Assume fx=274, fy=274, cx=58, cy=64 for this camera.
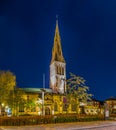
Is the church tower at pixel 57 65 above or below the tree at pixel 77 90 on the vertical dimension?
above

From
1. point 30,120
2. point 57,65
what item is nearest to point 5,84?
point 30,120

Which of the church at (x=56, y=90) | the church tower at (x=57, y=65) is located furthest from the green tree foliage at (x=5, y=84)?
the church tower at (x=57, y=65)

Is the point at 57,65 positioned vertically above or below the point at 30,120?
above

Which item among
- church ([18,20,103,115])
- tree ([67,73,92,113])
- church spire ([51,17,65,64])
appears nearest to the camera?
tree ([67,73,92,113])

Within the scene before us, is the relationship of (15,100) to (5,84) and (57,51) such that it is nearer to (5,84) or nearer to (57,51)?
(5,84)

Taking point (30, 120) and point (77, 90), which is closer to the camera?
point (30, 120)

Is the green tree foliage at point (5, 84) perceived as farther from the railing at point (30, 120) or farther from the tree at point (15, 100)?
the railing at point (30, 120)

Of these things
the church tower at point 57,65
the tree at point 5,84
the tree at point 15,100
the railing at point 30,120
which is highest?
the church tower at point 57,65

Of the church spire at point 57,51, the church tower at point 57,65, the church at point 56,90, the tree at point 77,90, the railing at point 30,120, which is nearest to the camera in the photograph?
the railing at point 30,120

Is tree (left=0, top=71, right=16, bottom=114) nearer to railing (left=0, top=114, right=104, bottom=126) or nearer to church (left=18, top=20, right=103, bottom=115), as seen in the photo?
railing (left=0, top=114, right=104, bottom=126)

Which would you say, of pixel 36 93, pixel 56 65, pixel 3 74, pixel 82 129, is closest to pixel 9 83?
pixel 3 74

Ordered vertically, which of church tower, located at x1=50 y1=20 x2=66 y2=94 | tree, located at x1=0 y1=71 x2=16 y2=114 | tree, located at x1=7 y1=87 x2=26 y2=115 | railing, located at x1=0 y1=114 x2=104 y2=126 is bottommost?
railing, located at x1=0 y1=114 x2=104 y2=126

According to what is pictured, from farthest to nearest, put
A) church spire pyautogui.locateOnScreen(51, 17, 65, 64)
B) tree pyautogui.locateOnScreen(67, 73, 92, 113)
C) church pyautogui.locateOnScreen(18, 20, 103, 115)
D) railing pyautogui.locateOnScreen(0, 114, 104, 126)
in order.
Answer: church spire pyautogui.locateOnScreen(51, 17, 65, 64)
church pyautogui.locateOnScreen(18, 20, 103, 115)
tree pyautogui.locateOnScreen(67, 73, 92, 113)
railing pyautogui.locateOnScreen(0, 114, 104, 126)

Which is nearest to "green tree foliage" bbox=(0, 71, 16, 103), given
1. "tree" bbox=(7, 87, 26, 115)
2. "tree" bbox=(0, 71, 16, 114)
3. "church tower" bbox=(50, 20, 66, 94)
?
"tree" bbox=(0, 71, 16, 114)
